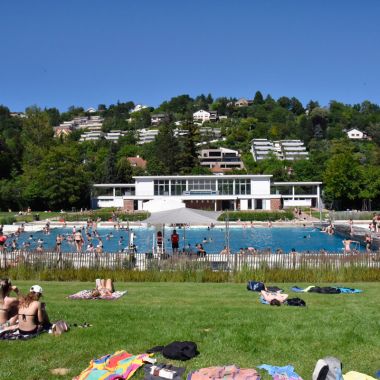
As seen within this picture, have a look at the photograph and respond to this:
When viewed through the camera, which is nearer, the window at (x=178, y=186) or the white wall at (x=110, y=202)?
the window at (x=178, y=186)

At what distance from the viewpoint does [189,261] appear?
14.4 metres

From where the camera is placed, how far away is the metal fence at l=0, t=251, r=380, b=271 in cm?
1424

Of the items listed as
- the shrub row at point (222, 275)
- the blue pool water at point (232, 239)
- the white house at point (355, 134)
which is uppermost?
the white house at point (355, 134)

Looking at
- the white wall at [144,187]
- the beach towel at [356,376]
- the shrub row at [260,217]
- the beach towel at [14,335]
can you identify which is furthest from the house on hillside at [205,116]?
the beach towel at [356,376]

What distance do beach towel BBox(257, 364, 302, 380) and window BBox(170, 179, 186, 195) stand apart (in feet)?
179

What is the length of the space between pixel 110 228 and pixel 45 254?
92.2ft

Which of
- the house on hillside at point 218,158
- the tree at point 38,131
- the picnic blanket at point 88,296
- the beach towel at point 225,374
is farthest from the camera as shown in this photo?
the house on hillside at point 218,158

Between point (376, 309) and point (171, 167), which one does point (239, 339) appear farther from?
point (171, 167)

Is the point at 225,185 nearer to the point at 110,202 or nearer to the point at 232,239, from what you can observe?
the point at 110,202

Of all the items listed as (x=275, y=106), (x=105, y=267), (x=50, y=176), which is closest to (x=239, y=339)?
(x=105, y=267)

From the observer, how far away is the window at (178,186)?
60.8 m

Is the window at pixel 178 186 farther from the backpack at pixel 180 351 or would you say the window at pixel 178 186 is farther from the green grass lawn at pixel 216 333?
the backpack at pixel 180 351

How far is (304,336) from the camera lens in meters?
7.34

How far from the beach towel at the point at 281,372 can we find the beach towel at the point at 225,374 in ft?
0.67
